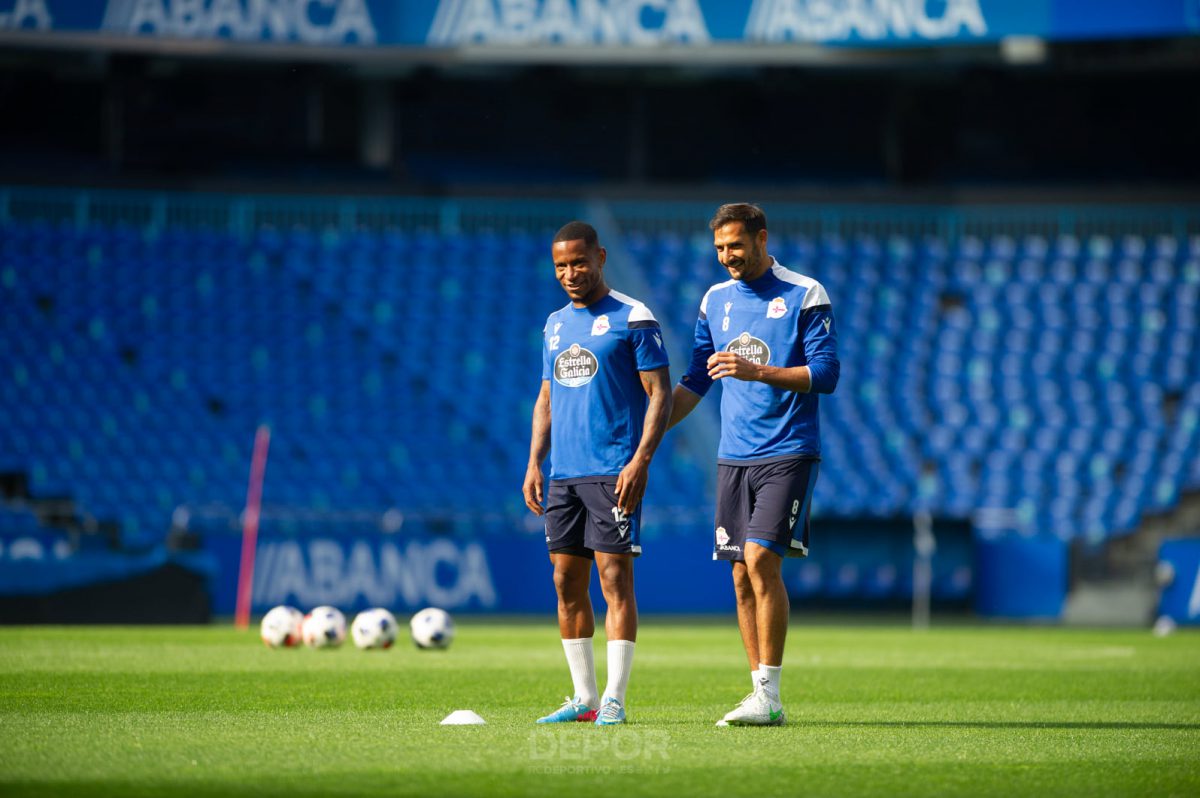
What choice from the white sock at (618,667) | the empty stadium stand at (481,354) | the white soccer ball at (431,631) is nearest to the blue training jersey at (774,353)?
the white sock at (618,667)

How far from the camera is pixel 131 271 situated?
88.5 ft

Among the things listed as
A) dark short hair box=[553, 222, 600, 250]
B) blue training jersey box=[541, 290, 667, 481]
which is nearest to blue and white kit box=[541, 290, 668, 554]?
blue training jersey box=[541, 290, 667, 481]

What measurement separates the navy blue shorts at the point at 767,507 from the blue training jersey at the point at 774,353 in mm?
64

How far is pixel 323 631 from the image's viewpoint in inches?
537

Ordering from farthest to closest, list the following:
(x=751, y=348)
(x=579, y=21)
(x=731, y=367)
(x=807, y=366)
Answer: (x=579, y=21), (x=751, y=348), (x=807, y=366), (x=731, y=367)

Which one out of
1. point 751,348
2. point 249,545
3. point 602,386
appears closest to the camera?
point 602,386

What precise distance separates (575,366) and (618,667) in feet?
4.78

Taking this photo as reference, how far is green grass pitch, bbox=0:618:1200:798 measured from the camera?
18.6 ft

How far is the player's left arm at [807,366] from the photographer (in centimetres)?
732

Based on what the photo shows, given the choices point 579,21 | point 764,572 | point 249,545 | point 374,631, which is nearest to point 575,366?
point 764,572

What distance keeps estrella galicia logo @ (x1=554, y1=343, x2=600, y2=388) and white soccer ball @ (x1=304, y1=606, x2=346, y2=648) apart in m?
6.45

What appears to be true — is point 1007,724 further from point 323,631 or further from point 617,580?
point 323,631

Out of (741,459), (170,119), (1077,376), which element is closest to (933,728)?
(741,459)

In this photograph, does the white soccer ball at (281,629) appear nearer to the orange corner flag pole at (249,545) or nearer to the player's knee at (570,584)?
the orange corner flag pole at (249,545)
